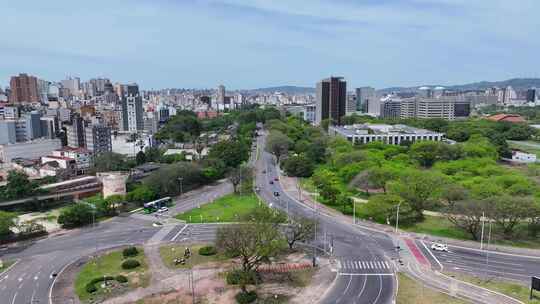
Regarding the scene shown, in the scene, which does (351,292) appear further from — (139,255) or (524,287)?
(139,255)

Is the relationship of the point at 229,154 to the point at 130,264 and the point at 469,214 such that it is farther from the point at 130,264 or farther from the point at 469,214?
the point at 469,214

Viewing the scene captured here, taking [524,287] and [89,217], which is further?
[89,217]

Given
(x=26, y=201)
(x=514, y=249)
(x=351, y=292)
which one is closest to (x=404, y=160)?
(x=514, y=249)

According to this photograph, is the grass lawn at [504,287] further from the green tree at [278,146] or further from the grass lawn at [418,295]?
the green tree at [278,146]

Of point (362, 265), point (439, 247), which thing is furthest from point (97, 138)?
point (439, 247)

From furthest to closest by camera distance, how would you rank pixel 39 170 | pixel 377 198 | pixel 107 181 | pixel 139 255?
pixel 39 170 → pixel 107 181 → pixel 377 198 → pixel 139 255

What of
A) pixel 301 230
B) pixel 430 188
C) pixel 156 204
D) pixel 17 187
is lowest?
pixel 156 204
